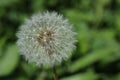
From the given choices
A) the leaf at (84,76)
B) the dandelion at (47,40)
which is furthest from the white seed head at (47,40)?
the leaf at (84,76)

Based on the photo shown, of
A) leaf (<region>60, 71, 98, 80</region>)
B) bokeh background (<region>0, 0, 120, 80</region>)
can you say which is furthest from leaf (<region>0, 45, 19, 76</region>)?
leaf (<region>60, 71, 98, 80</region>)

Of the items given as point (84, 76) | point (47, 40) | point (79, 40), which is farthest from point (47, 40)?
point (79, 40)

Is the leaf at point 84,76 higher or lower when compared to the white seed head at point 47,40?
higher

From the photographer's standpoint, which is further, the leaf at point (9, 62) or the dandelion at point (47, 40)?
the leaf at point (9, 62)

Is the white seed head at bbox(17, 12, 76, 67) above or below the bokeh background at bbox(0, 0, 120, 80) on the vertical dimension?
below

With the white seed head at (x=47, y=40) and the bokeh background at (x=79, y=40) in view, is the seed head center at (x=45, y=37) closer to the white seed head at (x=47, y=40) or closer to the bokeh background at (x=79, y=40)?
the white seed head at (x=47, y=40)

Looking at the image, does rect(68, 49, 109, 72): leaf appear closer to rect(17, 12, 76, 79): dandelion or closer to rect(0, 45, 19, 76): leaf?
rect(0, 45, 19, 76): leaf

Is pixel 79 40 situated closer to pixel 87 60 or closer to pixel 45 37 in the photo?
pixel 87 60

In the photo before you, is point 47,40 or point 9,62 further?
point 9,62
